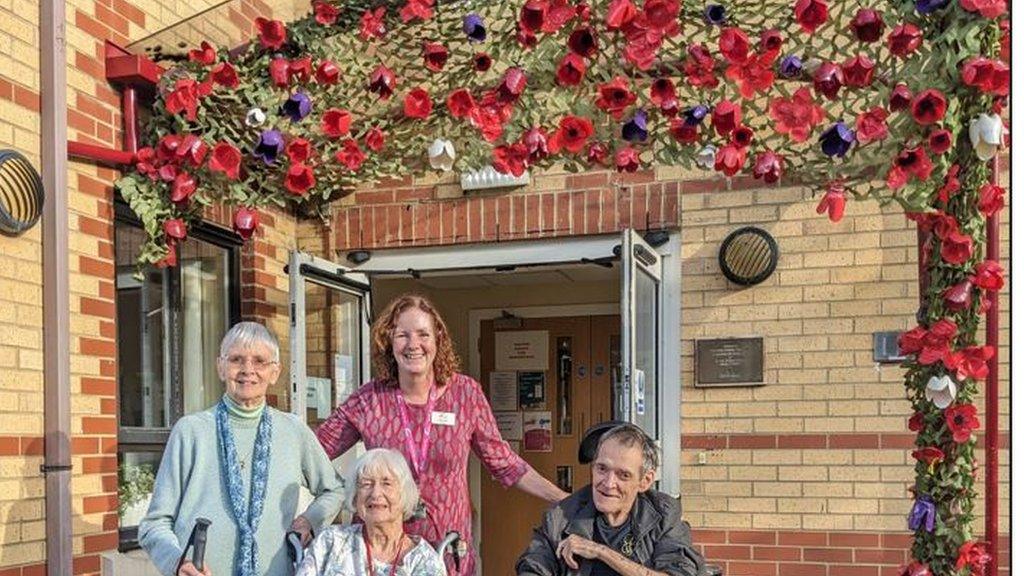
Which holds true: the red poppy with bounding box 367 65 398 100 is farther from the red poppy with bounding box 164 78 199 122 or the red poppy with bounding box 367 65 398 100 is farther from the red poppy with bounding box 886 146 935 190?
the red poppy with bounding box 886 146 935 190

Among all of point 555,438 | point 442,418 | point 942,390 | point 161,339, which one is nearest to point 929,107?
point 942,390

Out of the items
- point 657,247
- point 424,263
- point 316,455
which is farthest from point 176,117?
point 657,247

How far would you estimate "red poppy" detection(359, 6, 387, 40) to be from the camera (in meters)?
3.66

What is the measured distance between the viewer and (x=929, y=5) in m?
3.06

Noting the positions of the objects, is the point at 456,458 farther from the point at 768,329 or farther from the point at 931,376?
the point at 768,329

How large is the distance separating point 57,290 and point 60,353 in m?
0.21

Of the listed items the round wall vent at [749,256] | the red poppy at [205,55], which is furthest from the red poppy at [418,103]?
the round wall vent at [749,256]

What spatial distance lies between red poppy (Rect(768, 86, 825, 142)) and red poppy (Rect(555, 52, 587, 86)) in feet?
1.97

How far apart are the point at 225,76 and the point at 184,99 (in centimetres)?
16

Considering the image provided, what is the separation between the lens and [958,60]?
3.03 m

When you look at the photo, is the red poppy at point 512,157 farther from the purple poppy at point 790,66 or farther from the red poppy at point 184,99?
the red poppy at point 184,99

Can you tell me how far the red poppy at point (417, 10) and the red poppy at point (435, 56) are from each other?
0.32ft

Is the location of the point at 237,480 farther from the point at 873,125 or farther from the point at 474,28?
the point at 873,125

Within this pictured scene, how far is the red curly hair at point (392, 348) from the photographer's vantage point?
334 cm
